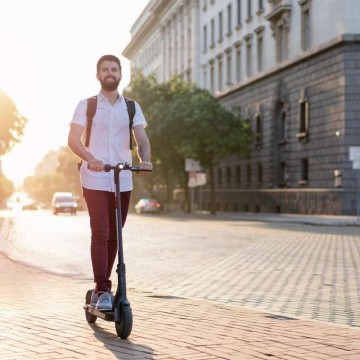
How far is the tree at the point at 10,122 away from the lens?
54.3 meters

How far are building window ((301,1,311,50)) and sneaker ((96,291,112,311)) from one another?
37.7 metres

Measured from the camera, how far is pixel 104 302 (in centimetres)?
645

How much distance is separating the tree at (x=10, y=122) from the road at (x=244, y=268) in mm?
33167

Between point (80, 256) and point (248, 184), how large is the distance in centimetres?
3722

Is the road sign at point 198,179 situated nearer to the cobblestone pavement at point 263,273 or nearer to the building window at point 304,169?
the building window at point 304,169

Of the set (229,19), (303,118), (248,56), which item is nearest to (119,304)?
(303,118)

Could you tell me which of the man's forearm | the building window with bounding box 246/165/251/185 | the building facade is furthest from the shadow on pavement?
the building window with bounding box 246/165/251/185

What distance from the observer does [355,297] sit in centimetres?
919

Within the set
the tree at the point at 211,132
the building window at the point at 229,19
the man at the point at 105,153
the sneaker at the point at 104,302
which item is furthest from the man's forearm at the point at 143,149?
the building window at the point at 229,19

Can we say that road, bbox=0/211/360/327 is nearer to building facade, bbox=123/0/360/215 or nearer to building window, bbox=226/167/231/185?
building facade, bbox=123/0/360/215

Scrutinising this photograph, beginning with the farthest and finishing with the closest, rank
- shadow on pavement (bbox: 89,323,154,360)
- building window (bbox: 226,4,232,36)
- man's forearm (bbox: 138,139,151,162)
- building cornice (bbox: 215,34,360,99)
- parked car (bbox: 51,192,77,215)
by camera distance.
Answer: parked car (bbox: 51,192,77,215) < building window (bbox: 226,4,232,36) < building cornice (bbox: 215,34,360,99) < man's forearm (bbox: 138,139,151,162) < shadow on pavement (bbox: 89,323,154,360)

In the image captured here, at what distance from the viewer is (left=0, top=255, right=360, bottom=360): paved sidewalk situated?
5.54m

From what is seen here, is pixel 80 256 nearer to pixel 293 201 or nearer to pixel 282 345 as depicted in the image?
A: pixel 282 345

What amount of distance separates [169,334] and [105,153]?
4.89 ft
